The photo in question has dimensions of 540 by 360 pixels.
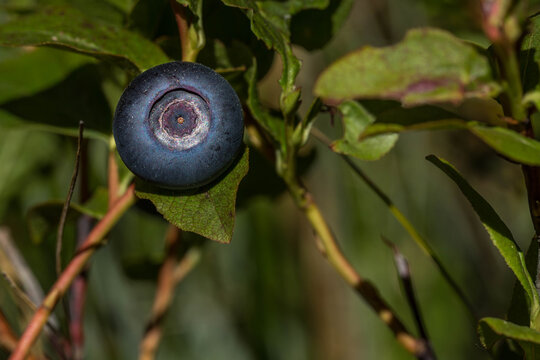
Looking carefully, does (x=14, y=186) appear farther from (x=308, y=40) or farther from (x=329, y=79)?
(x=329, y=79)

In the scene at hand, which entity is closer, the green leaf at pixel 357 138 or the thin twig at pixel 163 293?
the green leaf at pixel 357 138

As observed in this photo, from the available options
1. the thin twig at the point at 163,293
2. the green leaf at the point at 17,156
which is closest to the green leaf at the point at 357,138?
the thin twig at the point at 163,293

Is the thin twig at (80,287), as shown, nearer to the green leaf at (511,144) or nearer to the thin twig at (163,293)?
the thin twig at (163,293)

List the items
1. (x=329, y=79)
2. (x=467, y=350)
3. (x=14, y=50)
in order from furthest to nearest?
(x=467, y=350) → (x=14, y=50) → (x=329, y=79)

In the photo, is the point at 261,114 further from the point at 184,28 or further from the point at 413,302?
the point at 413,302

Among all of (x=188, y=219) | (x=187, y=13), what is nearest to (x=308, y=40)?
(x=187, y=13)

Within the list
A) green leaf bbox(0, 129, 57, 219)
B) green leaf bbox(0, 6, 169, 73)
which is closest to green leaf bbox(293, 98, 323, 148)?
green leaf bbox(0, 6, 169, 73)

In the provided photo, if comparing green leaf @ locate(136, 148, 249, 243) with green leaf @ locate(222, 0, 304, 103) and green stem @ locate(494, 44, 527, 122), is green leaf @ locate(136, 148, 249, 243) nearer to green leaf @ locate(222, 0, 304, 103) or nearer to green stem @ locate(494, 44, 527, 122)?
green leaf @ locate(222, 0, 304, 103)
